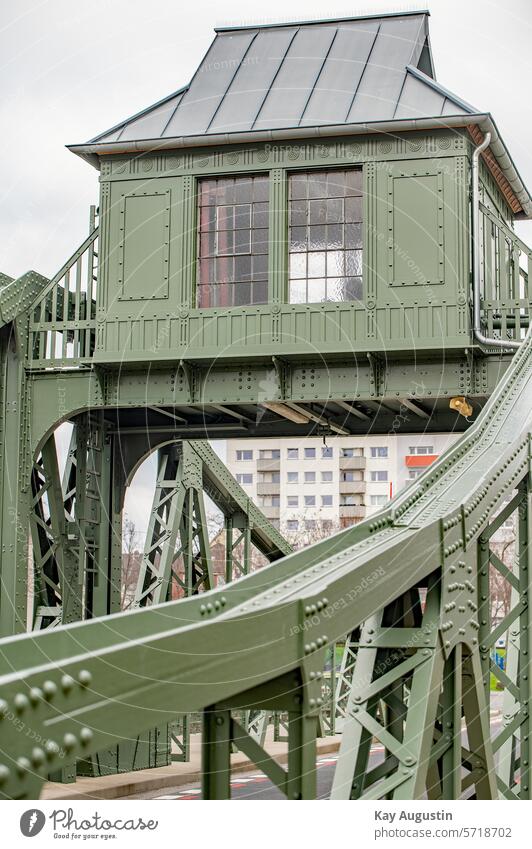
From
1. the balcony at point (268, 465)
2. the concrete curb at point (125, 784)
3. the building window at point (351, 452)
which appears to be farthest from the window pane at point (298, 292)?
the building window at point (351, 452)

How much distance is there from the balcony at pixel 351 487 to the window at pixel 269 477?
178 inches

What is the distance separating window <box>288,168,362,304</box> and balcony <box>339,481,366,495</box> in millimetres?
65866

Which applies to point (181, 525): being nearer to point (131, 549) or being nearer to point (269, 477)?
point (131, 549)

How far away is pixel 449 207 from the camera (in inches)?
747

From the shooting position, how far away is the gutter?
18.8 m

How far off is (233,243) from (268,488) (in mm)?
64782

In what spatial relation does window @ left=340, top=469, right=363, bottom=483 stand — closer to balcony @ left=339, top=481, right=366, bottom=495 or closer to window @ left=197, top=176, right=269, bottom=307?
balcony @ left=339, top=481, right=366, bottom=495

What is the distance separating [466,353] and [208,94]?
655 cm

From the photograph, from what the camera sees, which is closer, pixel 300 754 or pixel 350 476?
pixel 300 754

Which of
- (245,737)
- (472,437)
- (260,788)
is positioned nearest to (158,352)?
(472,437)

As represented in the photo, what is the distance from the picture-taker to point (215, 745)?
693 centimetres

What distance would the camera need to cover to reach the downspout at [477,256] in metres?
18.4

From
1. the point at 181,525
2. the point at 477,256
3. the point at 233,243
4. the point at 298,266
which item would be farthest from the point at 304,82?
the point at 181,525
